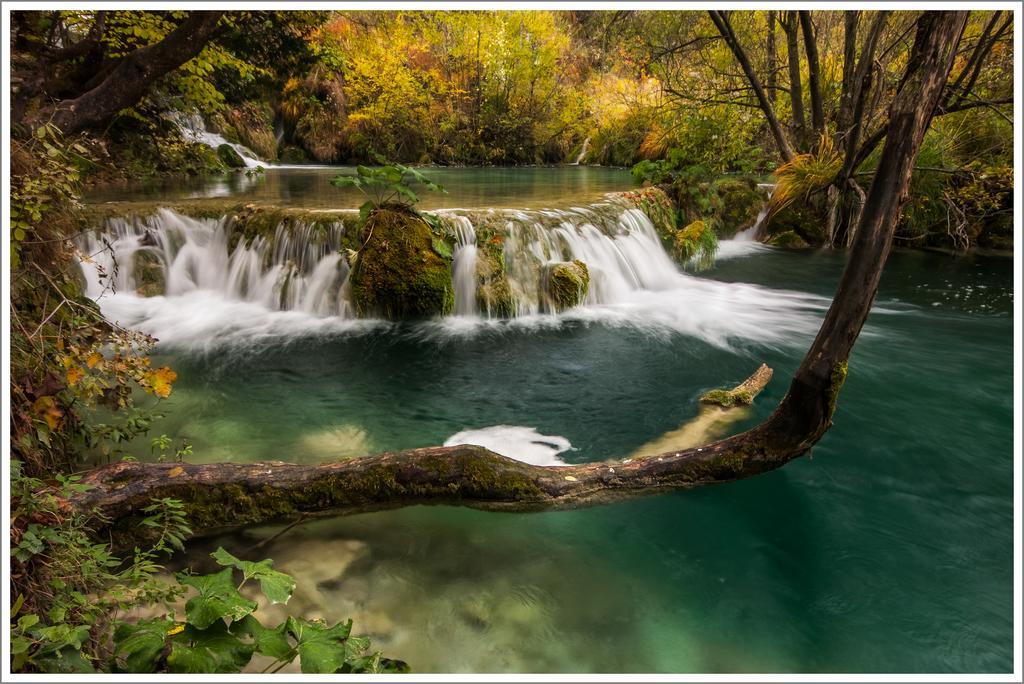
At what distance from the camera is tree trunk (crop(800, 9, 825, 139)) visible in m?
10.8

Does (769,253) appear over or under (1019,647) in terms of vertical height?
over

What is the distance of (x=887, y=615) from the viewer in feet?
9.73

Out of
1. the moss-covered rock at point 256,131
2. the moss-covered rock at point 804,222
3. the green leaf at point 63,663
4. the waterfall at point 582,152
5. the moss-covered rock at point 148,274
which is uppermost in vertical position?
the waterfall at point 582,152

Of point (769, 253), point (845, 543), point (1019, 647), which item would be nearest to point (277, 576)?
point (1019, 647)

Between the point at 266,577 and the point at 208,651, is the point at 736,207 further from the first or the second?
the point at 208,651

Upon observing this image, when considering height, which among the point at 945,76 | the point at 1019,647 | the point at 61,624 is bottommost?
the point at 1019,647

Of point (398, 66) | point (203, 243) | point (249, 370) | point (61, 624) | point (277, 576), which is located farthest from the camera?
point (398, 66)

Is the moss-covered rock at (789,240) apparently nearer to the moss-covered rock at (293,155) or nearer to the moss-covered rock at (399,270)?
the moss-covered rock at (399,270)

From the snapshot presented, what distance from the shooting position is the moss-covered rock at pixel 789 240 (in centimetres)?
1238

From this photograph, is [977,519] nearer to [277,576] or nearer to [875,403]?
[875,403]

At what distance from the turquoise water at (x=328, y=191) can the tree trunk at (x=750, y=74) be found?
3.57 m

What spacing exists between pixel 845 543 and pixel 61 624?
4115 mm

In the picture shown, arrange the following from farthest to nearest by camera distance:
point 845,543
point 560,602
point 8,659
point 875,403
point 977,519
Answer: point 875,403 → point 977,519 → point 845,543 → point 560,602 → point 8,659

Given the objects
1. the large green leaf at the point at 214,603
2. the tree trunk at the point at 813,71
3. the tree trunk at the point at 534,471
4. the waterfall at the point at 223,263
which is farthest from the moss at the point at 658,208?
the large green leaf at the point at 214,603
